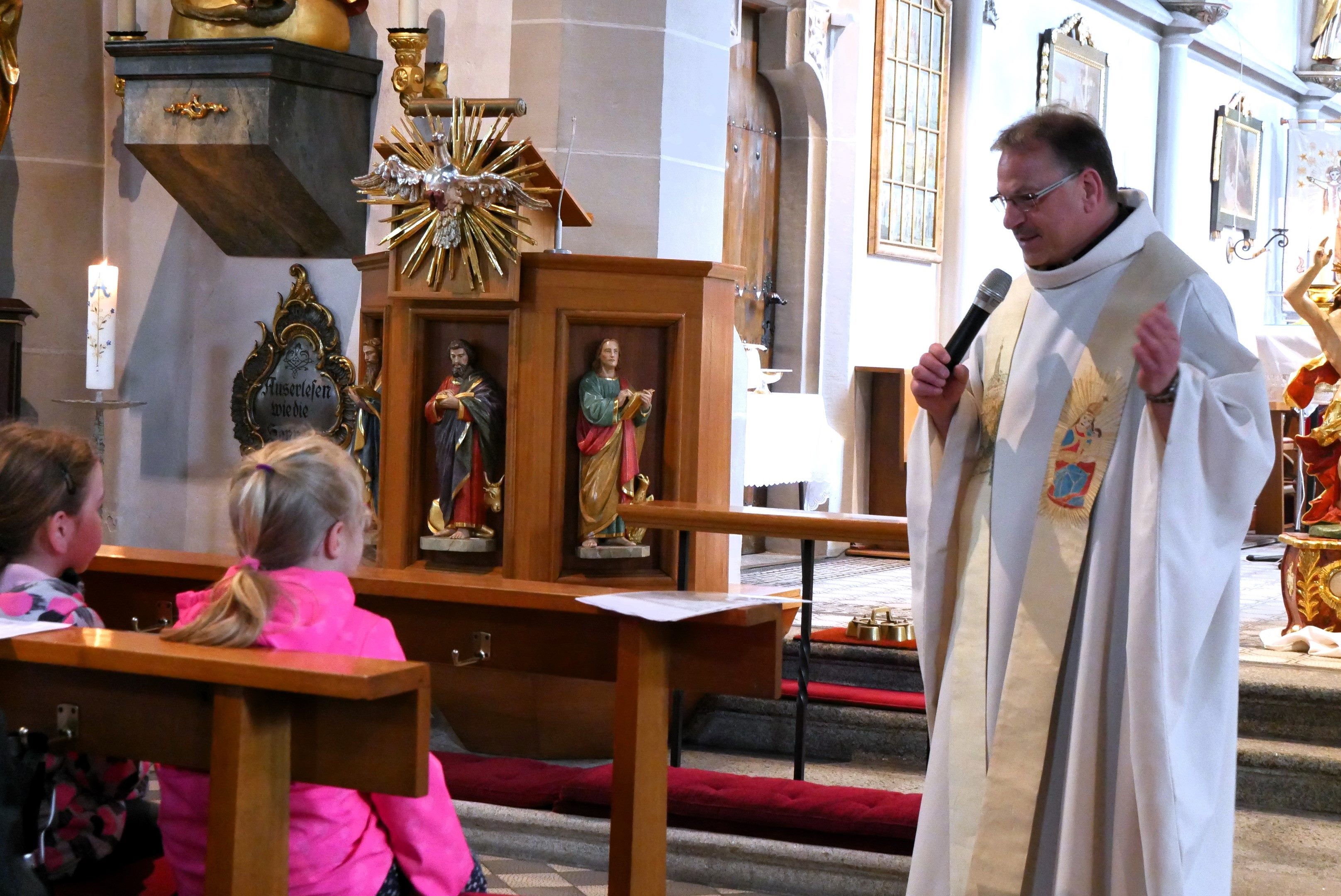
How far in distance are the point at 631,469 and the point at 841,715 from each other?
3.80 ft

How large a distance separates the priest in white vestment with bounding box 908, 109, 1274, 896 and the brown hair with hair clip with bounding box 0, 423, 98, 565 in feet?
5.00

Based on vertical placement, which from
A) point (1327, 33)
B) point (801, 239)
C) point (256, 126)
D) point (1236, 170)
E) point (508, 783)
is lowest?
point (508, 783)

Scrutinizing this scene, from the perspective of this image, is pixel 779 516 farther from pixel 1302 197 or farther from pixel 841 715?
pixel 1302 197

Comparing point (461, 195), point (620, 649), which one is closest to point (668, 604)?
point (620, 649)

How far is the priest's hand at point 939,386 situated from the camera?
110 inches

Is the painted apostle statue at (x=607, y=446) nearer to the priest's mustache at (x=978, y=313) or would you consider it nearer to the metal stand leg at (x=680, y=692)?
the metal stand leg at (x=680, y=692)

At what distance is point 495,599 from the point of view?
2.87m

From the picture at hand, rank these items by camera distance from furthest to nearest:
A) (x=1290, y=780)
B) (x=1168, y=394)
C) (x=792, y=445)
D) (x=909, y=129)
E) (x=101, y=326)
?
1. (x=909, y=129)
2. (x=792, y=445)
3. (x=101, y=326)
4. (x=1290, y=780)
5. (x=1168, y=394)

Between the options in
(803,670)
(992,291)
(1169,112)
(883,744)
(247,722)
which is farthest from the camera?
(1169,112)

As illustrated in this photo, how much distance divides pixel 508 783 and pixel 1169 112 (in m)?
11.7

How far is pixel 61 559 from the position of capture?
2486 mm

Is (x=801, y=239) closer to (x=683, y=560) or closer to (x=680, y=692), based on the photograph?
(x=683, y=560)

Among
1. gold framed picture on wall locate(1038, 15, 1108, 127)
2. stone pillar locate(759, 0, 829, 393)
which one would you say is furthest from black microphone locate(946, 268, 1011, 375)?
gold framed picture on wall locate(1038, 15, 1108, 127)

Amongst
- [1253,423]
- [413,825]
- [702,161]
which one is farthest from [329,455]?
[702,161]
